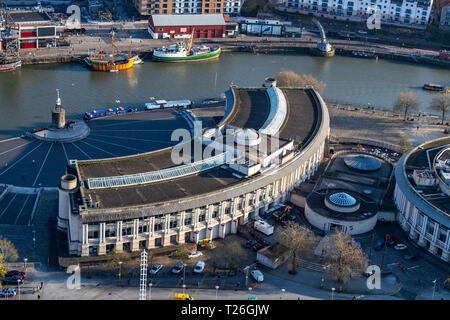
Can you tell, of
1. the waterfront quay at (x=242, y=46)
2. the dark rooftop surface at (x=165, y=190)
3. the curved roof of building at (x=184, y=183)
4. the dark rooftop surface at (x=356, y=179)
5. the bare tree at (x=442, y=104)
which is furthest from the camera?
the waterfront quay at (x=242, y=46)

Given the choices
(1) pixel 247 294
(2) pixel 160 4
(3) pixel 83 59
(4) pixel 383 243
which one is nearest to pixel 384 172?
(4) pixel 383 243

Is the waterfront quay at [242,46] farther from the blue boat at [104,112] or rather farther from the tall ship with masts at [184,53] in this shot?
the blue boat at [104,112]

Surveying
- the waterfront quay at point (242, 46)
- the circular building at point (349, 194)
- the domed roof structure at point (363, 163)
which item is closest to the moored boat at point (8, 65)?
the waterfront quay at point (242, 46)

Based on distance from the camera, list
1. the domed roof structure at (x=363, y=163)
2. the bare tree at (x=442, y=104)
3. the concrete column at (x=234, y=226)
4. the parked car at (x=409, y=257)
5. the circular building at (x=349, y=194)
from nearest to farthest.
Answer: the parked car at (x=409, y=257) → the concrete column at (x=234, y=226) → the circular building at (x=349, y=194) → the domed roof structure at (x=363, y=163) → the bare tree at (x=442, y=104)

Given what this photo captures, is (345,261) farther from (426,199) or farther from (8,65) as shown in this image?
(8,65)

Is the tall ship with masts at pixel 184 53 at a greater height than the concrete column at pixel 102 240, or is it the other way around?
the tall ship with masts at pixel 184 53

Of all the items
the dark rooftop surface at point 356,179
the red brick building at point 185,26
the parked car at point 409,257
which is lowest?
the parked car at point 409,257
